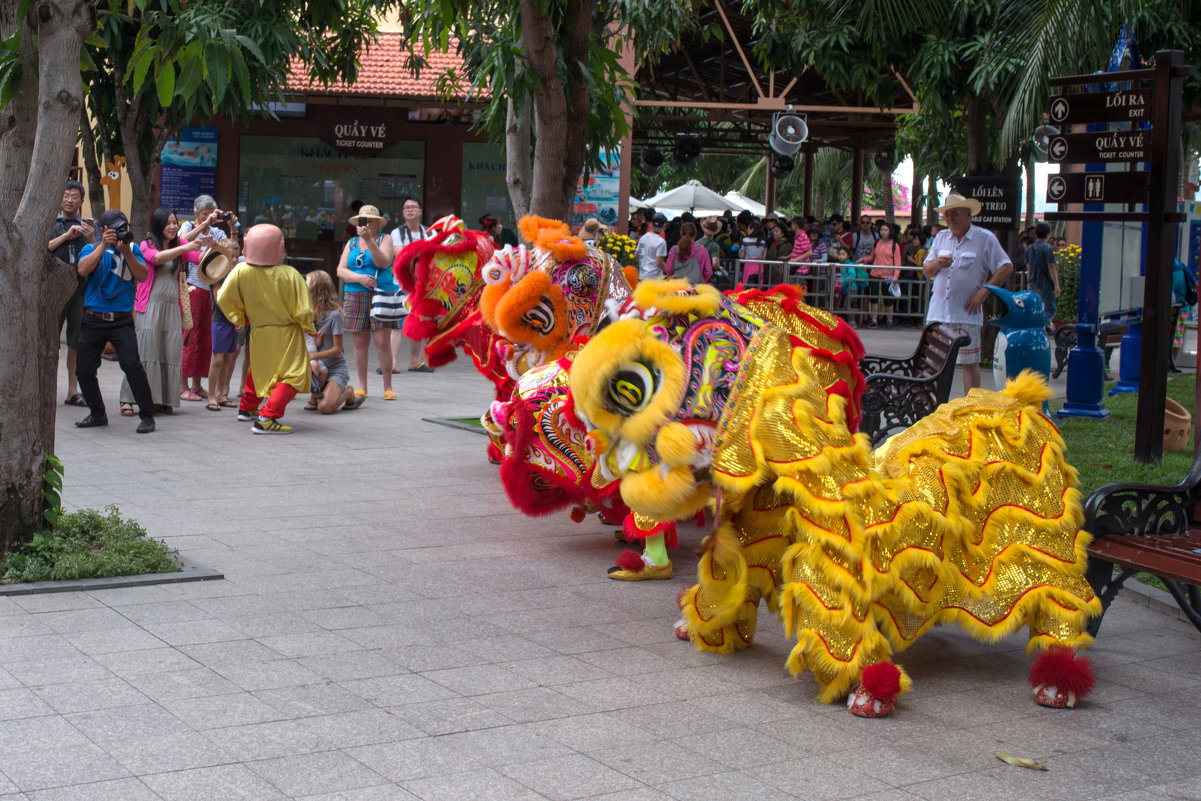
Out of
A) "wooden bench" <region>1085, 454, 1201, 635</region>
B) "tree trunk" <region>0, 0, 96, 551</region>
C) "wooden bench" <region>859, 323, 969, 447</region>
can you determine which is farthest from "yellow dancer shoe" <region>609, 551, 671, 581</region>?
"tree trunk" <region>0, 0, 96, 551</region>

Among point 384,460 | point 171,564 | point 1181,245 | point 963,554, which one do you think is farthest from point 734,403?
point 1181,245

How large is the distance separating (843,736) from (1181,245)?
17746 millimetres

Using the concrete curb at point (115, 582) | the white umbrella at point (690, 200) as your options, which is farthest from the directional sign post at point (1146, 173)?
the white umbrella at point (690, 200)

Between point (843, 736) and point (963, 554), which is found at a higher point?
point (963, 554)

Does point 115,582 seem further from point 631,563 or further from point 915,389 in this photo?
point 915,389

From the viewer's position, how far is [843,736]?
14.4 feet

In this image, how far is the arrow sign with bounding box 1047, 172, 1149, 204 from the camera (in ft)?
28.9

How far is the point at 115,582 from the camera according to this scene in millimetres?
5922

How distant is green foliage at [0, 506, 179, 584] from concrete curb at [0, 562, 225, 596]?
0.04 meters

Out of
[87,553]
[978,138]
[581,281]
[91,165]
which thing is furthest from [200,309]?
[978,138]

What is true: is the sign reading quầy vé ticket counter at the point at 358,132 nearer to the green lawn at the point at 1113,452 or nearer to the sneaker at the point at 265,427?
the sneaker at the point at 265,427

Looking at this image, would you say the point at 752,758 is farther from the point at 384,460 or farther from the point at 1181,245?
the point at 1181,245

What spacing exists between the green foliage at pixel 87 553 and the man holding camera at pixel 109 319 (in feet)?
13.9

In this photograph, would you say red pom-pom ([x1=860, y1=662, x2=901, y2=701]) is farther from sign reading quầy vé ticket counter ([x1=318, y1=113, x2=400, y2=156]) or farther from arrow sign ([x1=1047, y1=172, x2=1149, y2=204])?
sign reading quầy vé ticket counter ([x1=318, y1=113, x2=400, y2=156])
